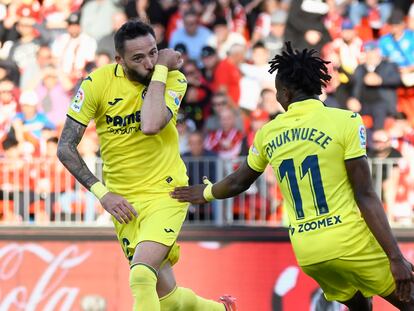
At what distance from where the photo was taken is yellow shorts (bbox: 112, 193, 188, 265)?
779 cm

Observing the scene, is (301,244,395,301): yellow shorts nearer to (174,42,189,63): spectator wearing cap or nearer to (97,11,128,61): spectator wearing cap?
(174,42,189,63): spectator wearing cap

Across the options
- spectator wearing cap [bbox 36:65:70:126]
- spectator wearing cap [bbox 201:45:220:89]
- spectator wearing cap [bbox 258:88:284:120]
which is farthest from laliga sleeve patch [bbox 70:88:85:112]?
spectator wearing cap [bbox 201:45:220:89]

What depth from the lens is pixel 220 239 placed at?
1134 cm

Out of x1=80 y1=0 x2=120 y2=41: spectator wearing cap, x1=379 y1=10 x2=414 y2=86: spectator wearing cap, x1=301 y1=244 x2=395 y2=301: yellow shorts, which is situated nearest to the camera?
x1=301 y1=244 x2=395 y2=301: yellow shorts

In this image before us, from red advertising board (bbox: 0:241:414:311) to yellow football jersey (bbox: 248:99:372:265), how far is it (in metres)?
4.19

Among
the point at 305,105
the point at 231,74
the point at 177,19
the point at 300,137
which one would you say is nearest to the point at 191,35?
the point at 177,19

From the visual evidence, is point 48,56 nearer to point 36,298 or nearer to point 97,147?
point 97,147

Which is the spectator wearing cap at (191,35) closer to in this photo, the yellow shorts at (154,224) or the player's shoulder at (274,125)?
the yellow shorts at (154,224)

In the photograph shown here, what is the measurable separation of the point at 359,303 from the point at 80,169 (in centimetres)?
227

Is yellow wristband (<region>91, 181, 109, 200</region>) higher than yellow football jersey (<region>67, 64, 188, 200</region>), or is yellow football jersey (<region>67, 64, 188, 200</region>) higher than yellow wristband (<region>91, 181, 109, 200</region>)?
yellow football jersey (<region>67, 64, 188, 200</region>)

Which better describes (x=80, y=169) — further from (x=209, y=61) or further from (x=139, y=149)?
(x=209, y=61)

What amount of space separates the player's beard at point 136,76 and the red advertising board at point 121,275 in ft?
12.3

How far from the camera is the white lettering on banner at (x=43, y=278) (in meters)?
11.5

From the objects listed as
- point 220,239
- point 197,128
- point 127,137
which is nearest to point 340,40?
point 197,128
